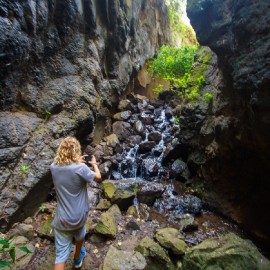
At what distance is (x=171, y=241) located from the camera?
5.20 meters

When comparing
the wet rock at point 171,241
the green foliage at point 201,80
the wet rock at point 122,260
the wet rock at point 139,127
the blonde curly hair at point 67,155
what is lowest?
the wet rock at point 122,260

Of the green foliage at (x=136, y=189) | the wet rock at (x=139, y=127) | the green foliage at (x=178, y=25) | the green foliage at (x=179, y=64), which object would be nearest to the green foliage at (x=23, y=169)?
the green foliage at (x=136, y=189)

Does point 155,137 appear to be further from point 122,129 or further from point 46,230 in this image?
point 46,230

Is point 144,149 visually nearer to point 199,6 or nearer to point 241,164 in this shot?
point 241,164

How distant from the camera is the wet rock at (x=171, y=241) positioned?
5.04 m

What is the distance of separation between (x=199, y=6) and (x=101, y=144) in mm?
6921

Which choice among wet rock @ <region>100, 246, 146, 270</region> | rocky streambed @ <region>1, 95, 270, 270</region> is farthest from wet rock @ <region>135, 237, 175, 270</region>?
wet rock @ <region>100, 246, 146, 270</region>

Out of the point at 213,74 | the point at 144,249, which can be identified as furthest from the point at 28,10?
the point at 213,74

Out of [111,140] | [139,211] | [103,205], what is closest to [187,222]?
[139,211]

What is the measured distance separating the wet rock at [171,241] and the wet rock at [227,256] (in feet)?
1.97

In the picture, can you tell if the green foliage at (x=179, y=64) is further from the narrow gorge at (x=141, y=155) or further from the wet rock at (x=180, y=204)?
the wet rock at (x=180, y=204)

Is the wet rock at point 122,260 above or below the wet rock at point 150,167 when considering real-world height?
below

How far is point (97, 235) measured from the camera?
5.43 metres

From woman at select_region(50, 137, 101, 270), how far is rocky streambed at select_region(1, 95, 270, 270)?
1134 mm
